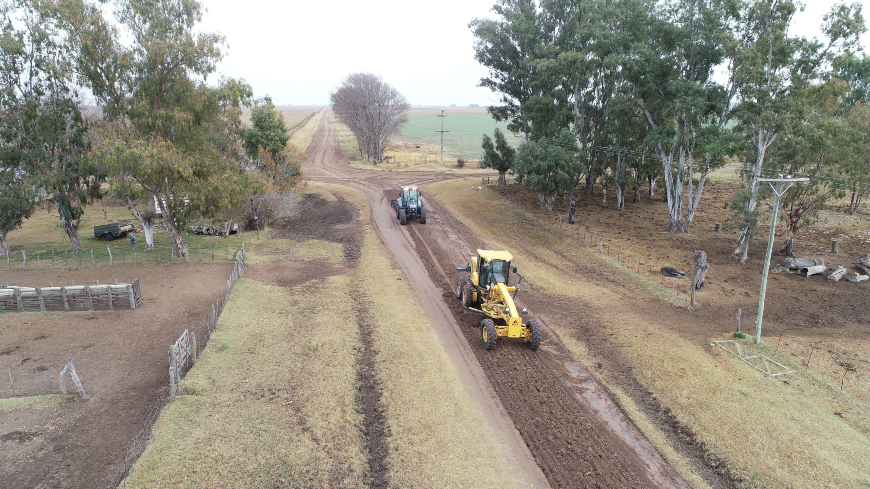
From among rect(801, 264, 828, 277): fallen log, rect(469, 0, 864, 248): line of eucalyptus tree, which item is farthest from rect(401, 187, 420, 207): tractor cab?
rect(801, 264, 828, 277): fallen log

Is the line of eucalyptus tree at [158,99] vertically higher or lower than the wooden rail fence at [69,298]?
higher

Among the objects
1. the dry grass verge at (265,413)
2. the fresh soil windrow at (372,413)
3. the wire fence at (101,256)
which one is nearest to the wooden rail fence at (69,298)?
the dry grass verge at (265,413)

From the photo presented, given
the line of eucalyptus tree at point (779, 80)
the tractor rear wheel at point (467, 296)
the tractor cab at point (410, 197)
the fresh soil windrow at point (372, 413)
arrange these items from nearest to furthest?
the fresh soil windrow at point (372, 413)
the tractor rear wheel at point (467, 296)
the line of eucalyptus tree at point (779, 80)
the tractor cab at point (410, 197)

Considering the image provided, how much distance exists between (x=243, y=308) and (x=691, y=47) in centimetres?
3317

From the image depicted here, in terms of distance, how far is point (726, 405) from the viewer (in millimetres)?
15156

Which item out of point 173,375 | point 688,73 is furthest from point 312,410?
point 688,73

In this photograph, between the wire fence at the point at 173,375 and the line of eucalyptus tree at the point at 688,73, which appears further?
the line of eucalyptus tree at the point at 688,73

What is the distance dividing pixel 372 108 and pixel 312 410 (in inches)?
2581

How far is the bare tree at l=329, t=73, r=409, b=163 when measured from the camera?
245 ft

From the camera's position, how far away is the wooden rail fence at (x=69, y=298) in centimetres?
2209

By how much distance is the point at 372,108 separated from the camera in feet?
245

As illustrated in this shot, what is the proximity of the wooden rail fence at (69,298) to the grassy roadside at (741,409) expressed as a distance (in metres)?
19.8

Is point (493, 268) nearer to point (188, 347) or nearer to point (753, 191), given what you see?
point (188, 347)

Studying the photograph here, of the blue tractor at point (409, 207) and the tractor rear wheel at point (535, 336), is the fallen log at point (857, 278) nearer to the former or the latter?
the tractor rear wheel at point (535, 336)
